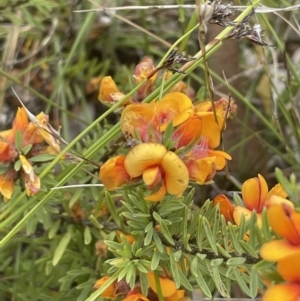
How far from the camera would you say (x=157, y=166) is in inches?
20.7

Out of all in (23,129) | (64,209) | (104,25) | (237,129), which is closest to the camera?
(23,129)

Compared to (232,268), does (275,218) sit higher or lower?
higher

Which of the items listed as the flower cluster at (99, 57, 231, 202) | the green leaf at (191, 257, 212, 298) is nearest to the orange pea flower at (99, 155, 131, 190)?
the flower cluster at (99, 57, 231, 202)

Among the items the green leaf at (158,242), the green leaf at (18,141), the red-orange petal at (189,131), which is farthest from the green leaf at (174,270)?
the green leaf at (18,141)

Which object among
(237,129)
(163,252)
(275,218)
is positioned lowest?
(237,129)

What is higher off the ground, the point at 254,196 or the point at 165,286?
the point at 254,196

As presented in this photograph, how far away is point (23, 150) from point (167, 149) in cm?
20

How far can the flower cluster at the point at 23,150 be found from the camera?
0.63 metres

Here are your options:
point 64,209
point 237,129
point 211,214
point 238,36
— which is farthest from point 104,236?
point 237,129

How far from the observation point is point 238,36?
0.62 metres

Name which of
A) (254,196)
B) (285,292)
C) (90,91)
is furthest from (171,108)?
(90,91)

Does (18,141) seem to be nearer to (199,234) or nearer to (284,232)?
(199,234)

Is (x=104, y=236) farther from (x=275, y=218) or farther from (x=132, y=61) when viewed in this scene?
(x=132, y=61)

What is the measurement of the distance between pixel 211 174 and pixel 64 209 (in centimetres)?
32
